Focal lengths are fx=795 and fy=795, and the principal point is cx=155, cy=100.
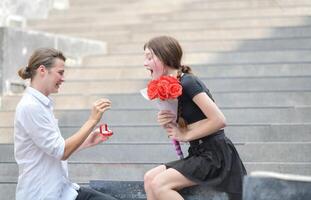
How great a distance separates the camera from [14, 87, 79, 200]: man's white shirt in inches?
204

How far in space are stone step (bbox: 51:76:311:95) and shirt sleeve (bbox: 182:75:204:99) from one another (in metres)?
3.79

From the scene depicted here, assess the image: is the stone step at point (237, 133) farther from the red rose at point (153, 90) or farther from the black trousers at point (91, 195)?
the red rose at point (153, 90)

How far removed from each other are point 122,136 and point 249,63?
203 centimetres

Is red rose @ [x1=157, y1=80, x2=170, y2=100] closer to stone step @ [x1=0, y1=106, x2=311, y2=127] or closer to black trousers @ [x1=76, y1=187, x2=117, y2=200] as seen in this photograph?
black trousers @ [x1=76, y1=187, x2=117, y2=200]

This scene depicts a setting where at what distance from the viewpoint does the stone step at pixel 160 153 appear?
756 cm

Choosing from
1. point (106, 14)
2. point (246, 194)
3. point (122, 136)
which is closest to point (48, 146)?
point (246, 194)

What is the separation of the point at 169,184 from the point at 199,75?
4.50m

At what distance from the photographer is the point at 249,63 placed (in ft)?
31.5

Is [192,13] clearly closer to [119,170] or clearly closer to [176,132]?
[119,170]

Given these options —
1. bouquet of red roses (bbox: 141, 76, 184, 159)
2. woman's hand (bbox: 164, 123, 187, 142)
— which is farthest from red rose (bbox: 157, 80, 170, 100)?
woman's hand (bbox: 164, 123, 187, 142)

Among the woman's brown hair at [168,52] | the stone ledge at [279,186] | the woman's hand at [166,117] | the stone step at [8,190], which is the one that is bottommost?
the stone step at [8,190]

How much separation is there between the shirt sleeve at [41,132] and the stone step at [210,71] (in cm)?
449

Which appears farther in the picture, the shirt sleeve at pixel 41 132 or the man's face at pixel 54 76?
the man's face at pixel 54 76

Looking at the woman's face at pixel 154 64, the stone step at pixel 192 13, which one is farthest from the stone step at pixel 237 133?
the stone step at pixel 192 13
